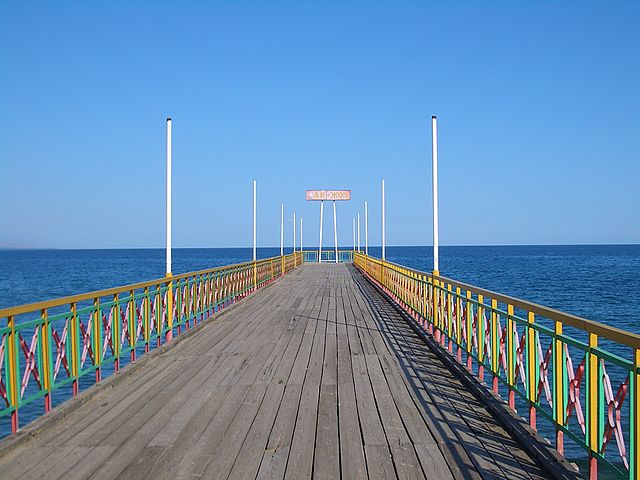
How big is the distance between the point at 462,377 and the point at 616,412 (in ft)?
13.4

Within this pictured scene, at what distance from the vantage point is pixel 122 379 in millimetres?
8344

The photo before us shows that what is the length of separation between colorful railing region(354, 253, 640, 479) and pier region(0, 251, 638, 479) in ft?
0.07

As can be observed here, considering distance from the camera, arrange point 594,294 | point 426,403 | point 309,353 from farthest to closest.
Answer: point 594,294 → point 309,353 → point 426,403

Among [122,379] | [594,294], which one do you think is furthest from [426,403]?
[594,294]

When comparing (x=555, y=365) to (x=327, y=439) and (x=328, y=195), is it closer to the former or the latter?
(x=327, y=439)

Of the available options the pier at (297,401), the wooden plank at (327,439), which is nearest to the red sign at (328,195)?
the pier at (297,401)

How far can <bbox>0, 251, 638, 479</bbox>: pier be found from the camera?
16.5ft

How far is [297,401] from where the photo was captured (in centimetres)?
717

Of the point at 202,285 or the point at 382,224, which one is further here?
the point at 382,224

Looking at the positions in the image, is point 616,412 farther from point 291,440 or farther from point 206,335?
point 206,335

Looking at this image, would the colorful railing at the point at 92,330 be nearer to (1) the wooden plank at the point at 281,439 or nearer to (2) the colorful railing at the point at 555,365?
(1) the wooden plank at the point at 281,439

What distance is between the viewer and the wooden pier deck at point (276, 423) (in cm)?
504

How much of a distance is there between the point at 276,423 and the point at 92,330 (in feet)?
9.88

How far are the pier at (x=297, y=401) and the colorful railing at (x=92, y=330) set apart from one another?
27mm
